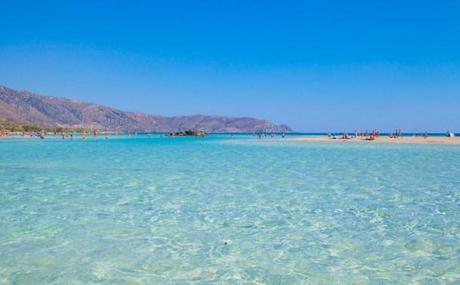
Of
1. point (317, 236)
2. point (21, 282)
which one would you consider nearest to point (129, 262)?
point (21, 282)

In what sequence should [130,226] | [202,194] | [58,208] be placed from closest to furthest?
[130,226]
[58,208]
[202,194]

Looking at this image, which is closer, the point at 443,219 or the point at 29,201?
the point at 443,219

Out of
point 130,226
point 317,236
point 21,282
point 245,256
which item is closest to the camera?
point 21,282

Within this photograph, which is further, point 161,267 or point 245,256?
point 245,256

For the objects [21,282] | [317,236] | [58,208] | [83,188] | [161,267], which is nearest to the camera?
[21,282]

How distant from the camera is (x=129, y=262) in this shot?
7781mm

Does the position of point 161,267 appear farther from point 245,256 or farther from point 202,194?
point 202,194

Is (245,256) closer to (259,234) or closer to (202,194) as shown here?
(259,234)

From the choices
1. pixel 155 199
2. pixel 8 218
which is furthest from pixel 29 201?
pixel 155 199

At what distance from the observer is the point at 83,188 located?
660 inches

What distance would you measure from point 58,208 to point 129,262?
18.9 feet

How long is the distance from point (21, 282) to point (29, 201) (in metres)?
7.61

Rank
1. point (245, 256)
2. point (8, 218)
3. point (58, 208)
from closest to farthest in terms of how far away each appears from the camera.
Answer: point (245, 256) < point (8, 218) < point (58, 208)

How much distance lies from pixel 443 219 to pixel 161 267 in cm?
755
